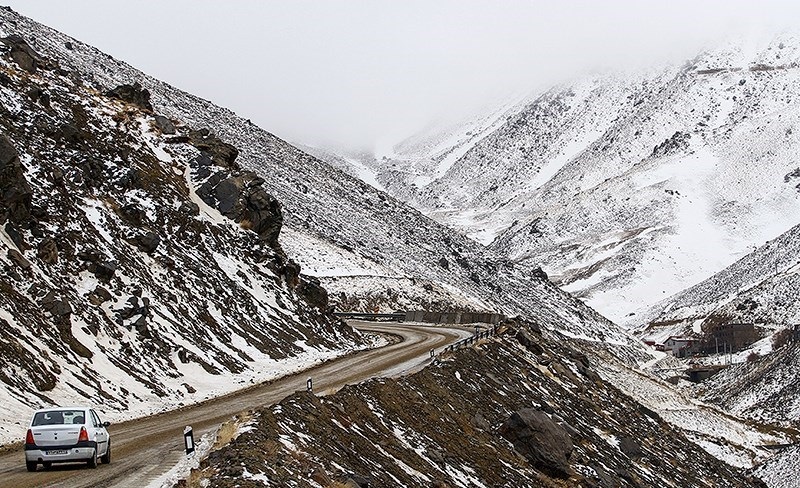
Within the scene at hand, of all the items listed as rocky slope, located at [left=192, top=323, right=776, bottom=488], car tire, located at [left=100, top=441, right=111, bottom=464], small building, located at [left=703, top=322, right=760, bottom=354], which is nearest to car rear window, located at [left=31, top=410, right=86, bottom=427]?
car tire, located at [left=100, top=441, right=111, bottom=464]

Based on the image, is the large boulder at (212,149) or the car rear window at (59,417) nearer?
the car rear window at (59,417)

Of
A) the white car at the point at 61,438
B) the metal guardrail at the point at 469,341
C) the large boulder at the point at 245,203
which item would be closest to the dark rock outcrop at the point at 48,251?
the white car at the point at 61,438

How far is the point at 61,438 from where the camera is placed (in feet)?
62.2

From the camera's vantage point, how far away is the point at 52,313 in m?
32.5

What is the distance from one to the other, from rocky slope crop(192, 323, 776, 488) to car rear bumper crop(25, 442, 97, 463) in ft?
9.34

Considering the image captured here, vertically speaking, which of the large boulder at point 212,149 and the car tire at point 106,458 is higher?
the large boulder at point 212,149

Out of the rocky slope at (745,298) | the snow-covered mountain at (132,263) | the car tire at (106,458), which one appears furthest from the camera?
the rocky slope at (745,298)

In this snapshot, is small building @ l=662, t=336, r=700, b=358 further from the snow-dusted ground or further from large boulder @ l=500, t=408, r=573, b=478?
large boulder @ l=500, t=408, r=573, b=478

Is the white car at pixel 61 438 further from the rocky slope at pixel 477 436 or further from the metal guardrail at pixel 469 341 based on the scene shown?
the metal guardrail at pixel 469 341

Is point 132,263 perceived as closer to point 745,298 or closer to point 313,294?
point 313,294

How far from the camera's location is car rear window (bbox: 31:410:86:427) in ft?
62.5

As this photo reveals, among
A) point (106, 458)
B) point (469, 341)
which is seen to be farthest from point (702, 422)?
point (106, 458)

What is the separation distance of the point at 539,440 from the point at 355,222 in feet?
250

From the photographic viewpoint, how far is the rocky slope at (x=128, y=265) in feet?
104
